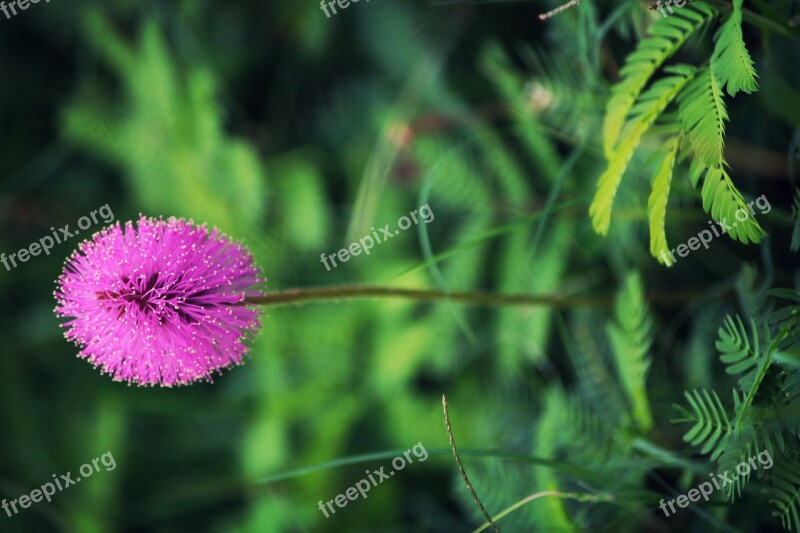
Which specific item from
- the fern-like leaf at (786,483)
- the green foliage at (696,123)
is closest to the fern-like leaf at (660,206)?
the green foliage at (696,123)

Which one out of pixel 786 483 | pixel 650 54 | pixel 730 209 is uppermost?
pixel 650 54

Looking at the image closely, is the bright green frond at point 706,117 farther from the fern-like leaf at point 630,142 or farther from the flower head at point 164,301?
the flower head at point 164,301

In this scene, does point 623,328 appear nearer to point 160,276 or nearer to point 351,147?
point 160,276

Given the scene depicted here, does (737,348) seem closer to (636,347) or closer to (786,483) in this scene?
(786,483)

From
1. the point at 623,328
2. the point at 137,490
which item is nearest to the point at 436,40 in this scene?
the point at 623,328

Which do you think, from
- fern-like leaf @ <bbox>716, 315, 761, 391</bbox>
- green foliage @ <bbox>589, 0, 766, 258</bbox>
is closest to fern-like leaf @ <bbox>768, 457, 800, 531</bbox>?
fern-like leaf @ <bbox>716, 315, 761, 391</bbox>

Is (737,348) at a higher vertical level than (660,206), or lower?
lower

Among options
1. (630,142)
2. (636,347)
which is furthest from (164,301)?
(636,347)

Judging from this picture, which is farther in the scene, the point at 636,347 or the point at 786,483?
the point at 636,347
